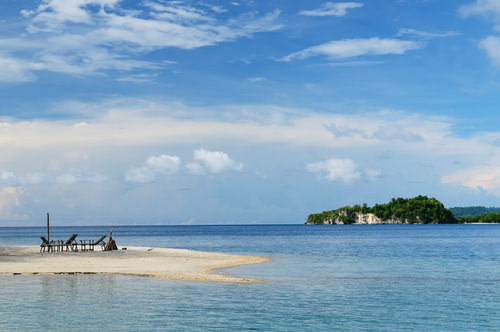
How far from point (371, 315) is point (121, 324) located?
1310 centimetres

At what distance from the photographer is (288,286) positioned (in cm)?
3903

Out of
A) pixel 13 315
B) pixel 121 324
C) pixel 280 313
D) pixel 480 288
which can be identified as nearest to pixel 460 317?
pixel 280 313

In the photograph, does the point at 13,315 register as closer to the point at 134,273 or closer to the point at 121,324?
the point at 121,324

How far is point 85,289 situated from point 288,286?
47.9 ft

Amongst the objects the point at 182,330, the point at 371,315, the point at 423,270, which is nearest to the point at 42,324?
the point at 182,330

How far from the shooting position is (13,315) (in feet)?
89.1

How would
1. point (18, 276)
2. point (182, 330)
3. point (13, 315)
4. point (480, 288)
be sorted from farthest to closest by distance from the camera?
point (18, 276), point (480, 288), point (13, 315), point (182, 330)

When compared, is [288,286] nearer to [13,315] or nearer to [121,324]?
[121,324]

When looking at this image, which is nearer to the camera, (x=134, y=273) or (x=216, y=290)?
(x=216, y=290)

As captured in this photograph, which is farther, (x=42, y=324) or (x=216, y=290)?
(x=216, y=290)

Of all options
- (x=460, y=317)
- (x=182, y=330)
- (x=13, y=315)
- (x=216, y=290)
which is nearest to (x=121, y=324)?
(x=182, y=330)

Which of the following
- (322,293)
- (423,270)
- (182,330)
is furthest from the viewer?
(423,270)

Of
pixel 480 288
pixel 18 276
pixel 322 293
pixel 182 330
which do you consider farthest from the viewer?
pixel 18 276

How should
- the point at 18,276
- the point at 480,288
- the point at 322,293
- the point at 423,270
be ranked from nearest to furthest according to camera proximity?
the point at 322,293
the point at 480,288
the point at 18,276
the point at 423,270
